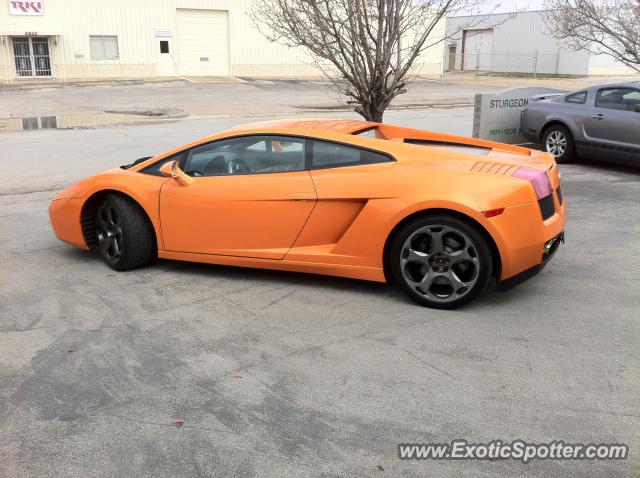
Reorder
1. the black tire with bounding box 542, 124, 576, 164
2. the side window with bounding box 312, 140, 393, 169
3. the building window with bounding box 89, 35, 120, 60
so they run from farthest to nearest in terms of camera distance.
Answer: the building window with bounding box 89, 35, 120, 60, the black tire with bounding box 542, 124, 576, 164, the side window with bounding box 312, 140, 393, 169

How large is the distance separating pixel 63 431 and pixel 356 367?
1638mm

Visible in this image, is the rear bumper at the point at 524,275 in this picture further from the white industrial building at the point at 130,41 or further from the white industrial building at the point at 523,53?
the white industrial building at the point at 523,53

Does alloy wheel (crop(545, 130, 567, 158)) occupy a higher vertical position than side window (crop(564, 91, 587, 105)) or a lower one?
lower

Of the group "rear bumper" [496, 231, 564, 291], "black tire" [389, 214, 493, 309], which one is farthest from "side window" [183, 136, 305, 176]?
"rear bumper" [496, 231, 564, 291]

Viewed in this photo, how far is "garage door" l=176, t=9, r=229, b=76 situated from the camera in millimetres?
42750

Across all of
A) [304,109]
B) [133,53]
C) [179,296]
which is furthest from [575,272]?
[133,53]

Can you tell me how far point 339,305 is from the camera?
16.3 feet

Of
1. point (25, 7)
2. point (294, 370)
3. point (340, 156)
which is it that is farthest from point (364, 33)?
point (25, 7)

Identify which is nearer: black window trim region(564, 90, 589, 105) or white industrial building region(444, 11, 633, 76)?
black window trim region(564, 90, 589, 105)

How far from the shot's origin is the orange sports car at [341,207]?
4.65m

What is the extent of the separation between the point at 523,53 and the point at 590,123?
46448 millimetres

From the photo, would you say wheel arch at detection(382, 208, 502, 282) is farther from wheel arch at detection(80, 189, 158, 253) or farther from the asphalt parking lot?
wheel arch at detection(80, 189, 158, 253)

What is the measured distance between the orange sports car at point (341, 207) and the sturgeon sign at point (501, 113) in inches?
Result: 278

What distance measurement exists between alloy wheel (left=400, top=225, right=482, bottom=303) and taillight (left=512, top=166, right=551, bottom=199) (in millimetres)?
625
